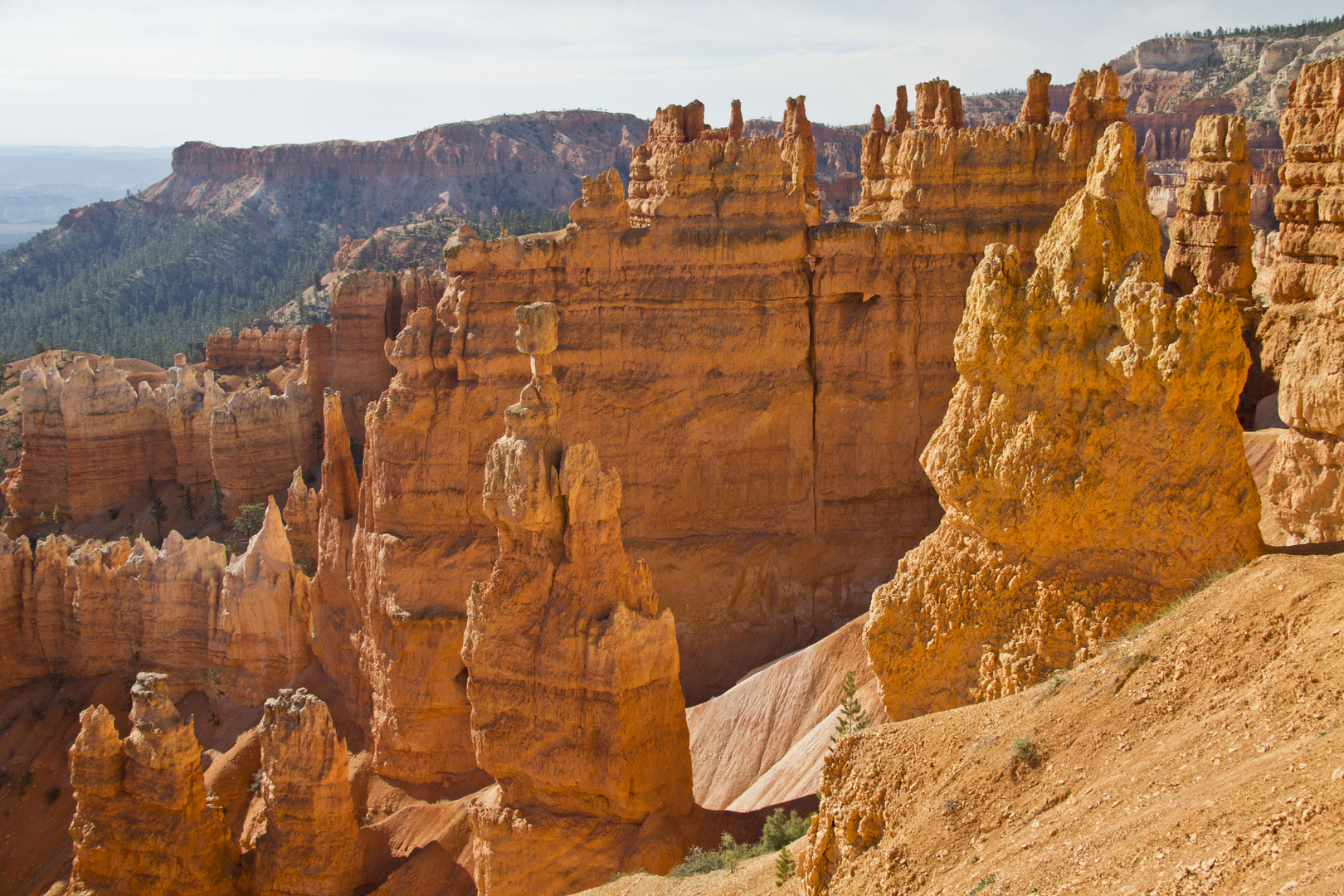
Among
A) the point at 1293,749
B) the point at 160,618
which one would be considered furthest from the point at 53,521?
the point at 1293,749

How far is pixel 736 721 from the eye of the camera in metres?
20.5

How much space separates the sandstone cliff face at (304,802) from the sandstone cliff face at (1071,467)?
11.5 meters

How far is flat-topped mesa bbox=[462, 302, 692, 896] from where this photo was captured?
1608 cm

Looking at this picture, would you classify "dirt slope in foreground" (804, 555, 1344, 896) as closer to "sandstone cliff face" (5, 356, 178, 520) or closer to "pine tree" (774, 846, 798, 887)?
"pine tree" (774, 846, 798, 887)

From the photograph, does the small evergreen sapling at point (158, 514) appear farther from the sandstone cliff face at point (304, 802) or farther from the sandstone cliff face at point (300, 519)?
the sandstone cliff face at point (304, 802)

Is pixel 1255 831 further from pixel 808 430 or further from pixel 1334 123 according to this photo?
pixel 808 430

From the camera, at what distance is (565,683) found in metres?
16.3

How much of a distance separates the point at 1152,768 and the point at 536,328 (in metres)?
11.4

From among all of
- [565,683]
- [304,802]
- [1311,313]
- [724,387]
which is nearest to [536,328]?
[565,683]

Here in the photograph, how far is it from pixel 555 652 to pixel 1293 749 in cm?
1057

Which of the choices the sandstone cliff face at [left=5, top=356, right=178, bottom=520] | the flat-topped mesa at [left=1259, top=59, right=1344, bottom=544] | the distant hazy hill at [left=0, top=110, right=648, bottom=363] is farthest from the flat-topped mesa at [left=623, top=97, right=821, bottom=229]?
the distant hazy hill at [left=0, top=110, right=648, bottom=363]

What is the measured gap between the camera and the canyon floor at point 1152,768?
685cm

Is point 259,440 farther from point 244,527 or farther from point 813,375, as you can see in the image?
point 813,375

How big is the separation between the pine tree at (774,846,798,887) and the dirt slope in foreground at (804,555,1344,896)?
48.0 inches
